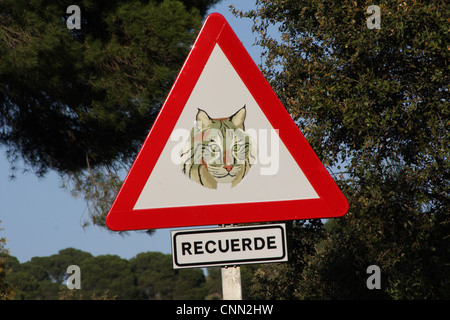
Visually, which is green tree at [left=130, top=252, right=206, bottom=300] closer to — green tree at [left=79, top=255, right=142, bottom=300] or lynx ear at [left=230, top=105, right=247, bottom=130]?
green tree at [left=79, top=255, right=142, bottom=300]

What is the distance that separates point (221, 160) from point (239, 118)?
21cm

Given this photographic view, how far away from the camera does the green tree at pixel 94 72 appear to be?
34.5 ft

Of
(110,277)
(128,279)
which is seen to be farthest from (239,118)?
(128,279)

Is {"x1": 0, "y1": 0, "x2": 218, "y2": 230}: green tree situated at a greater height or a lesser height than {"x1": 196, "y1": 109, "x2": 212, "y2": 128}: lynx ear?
greater

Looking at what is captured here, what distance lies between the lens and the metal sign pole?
250cm

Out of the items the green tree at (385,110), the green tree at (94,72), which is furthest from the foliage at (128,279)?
the green tree at (385,110)

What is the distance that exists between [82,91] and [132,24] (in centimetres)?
162

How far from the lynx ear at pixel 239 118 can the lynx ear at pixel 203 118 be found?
0.10 meters

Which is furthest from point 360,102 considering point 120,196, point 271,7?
point 120,196

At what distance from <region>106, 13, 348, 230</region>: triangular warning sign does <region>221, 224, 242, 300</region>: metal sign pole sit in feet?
0.73

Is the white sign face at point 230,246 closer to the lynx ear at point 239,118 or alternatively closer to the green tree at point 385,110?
the lynx ear at point 239,118

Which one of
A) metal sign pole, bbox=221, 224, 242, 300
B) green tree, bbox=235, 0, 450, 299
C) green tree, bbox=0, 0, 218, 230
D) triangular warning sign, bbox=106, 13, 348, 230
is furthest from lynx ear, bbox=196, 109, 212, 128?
green tree, bbox=0, 0, 218, 230

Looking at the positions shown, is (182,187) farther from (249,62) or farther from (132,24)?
(132,24)

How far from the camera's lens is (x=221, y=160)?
2.60 metres
